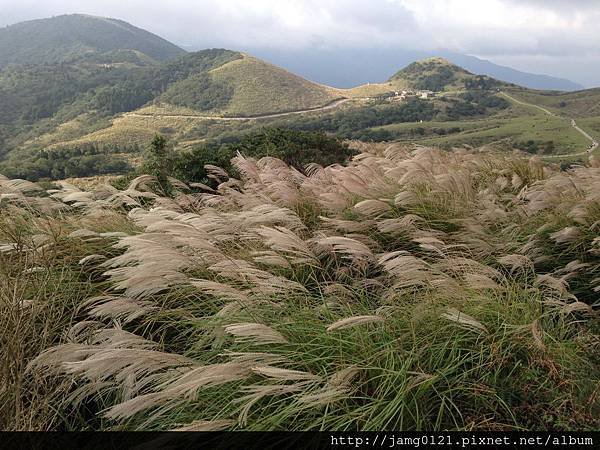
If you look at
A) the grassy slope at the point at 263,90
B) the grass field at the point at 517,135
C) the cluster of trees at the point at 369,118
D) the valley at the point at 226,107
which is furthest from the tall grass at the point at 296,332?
the grassy slope at the point at 263,90

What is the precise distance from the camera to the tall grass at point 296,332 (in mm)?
2045

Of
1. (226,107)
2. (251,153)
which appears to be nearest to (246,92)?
(226,107)

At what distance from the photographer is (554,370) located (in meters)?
2.16

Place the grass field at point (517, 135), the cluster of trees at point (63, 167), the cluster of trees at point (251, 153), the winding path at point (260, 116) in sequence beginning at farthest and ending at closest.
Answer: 1. the winding path at point (260, 116)
2. the cluster of trees at point (63, 167)
3. the grass field at point (517, 135)
4. the cluster of trees at point (251, 153)

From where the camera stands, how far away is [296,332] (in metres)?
2.46

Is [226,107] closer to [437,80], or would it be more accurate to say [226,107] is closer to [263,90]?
[263,90]

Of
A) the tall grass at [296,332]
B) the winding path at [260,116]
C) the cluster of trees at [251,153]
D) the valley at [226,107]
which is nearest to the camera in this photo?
the tall grass at [296,332]

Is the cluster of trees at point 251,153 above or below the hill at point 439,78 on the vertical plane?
below

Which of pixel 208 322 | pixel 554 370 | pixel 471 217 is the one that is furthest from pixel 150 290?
pixel 471 217

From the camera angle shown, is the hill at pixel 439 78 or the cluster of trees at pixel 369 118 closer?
the cluster of trees at pixel 369 118

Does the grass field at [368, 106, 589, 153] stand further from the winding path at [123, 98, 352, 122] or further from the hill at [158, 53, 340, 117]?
the hill at [158, 53, 340, 117]

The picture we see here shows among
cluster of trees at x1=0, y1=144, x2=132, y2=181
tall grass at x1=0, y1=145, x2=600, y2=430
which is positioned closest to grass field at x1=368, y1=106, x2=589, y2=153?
cluster of trees at x1=0, y1=144, x2=132, y2=181

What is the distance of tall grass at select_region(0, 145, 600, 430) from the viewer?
2.04 meters

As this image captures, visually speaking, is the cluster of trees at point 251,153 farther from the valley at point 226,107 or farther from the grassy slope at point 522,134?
the valley at point 226,107
